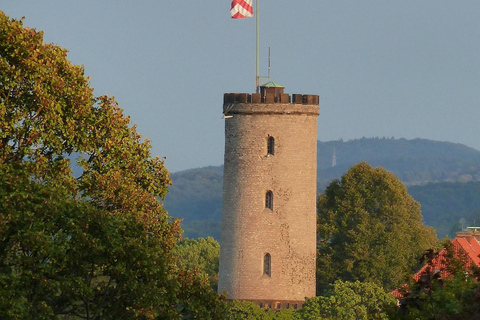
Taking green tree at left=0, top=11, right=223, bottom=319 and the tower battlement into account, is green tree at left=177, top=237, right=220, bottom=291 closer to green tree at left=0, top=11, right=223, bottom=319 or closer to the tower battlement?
the tower battlement

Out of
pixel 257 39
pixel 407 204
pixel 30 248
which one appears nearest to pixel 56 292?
pixel 30 248

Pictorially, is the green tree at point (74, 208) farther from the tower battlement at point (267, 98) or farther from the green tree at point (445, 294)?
the tower battlement at point (267, 98)

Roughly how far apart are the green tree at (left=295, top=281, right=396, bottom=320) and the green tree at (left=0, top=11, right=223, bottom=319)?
135 feet

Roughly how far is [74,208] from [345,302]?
49245 mm

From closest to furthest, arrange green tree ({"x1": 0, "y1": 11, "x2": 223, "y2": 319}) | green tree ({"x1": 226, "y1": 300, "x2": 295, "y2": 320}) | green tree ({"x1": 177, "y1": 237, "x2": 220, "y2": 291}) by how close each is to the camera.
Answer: green tree ({"x1": 0, "y1": 11, "x2": 223, "y2": 319}), green tree ({"x1": 226, "y1": 300, "x2": 295, "y2": 320}), green tree ({"x1": 177, "y1": 237, "x2": 220, "y2": 291})

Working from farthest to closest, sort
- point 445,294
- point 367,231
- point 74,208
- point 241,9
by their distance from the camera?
point 367,231 < point 241,9 < point 74,208 < point 445,294

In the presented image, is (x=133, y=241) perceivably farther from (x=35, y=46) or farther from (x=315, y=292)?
(x=315, y=292)

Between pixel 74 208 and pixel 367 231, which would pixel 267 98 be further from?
pixel 74 208

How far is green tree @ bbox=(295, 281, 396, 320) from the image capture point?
274 ft

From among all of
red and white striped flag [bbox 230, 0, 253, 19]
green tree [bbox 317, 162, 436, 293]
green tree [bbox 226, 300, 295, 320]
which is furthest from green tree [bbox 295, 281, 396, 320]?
red and white striped flag [bbox 230, 0, 253, 19]

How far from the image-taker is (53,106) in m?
38.7

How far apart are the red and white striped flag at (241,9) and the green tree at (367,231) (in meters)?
15.3

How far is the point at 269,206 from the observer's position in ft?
284

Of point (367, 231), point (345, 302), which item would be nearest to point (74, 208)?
point (345, 302)
